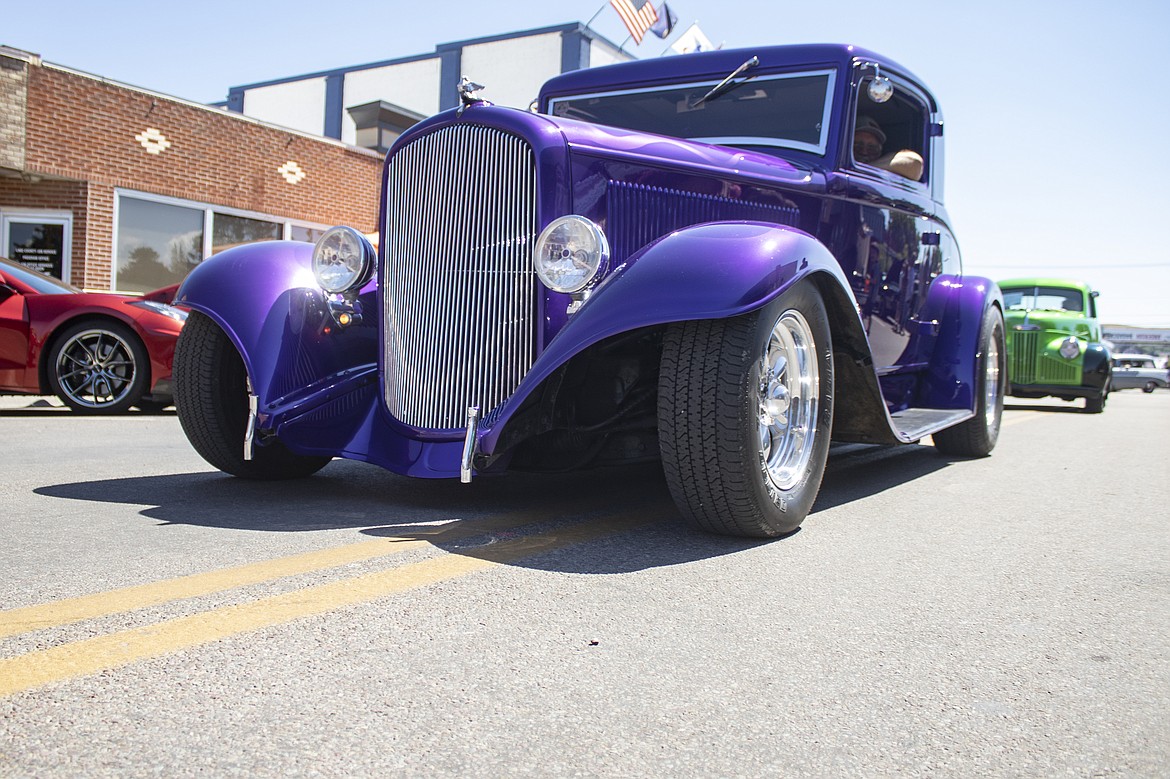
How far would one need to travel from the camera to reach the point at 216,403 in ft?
13.1

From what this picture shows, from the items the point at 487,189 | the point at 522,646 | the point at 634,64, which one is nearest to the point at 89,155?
the point at 634,64

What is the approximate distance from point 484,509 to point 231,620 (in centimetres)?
154

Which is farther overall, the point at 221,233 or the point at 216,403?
the point at 221,233

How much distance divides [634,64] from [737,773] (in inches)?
171

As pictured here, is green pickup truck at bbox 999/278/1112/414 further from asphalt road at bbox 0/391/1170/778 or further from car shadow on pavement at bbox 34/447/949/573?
asphalt road at bbox 0/391/1170/778

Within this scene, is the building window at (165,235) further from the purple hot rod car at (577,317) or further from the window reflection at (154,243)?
the purple hot rod car at (577,317)

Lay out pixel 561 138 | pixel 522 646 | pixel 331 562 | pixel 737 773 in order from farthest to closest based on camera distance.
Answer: pixel 561 138 → pixel 331 562 → pixel 522 646 → pixel 737 773

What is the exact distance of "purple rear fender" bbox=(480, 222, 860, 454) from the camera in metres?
2.92

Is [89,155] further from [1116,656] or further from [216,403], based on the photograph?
[1116,656]

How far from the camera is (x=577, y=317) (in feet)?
10.1

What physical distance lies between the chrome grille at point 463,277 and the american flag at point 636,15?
35.4 feet

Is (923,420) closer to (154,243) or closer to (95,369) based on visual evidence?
(95,369)

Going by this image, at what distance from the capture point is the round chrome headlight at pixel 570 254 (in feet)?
10.8

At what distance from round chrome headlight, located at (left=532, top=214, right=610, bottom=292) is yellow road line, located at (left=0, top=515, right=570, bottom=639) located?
0.84m
